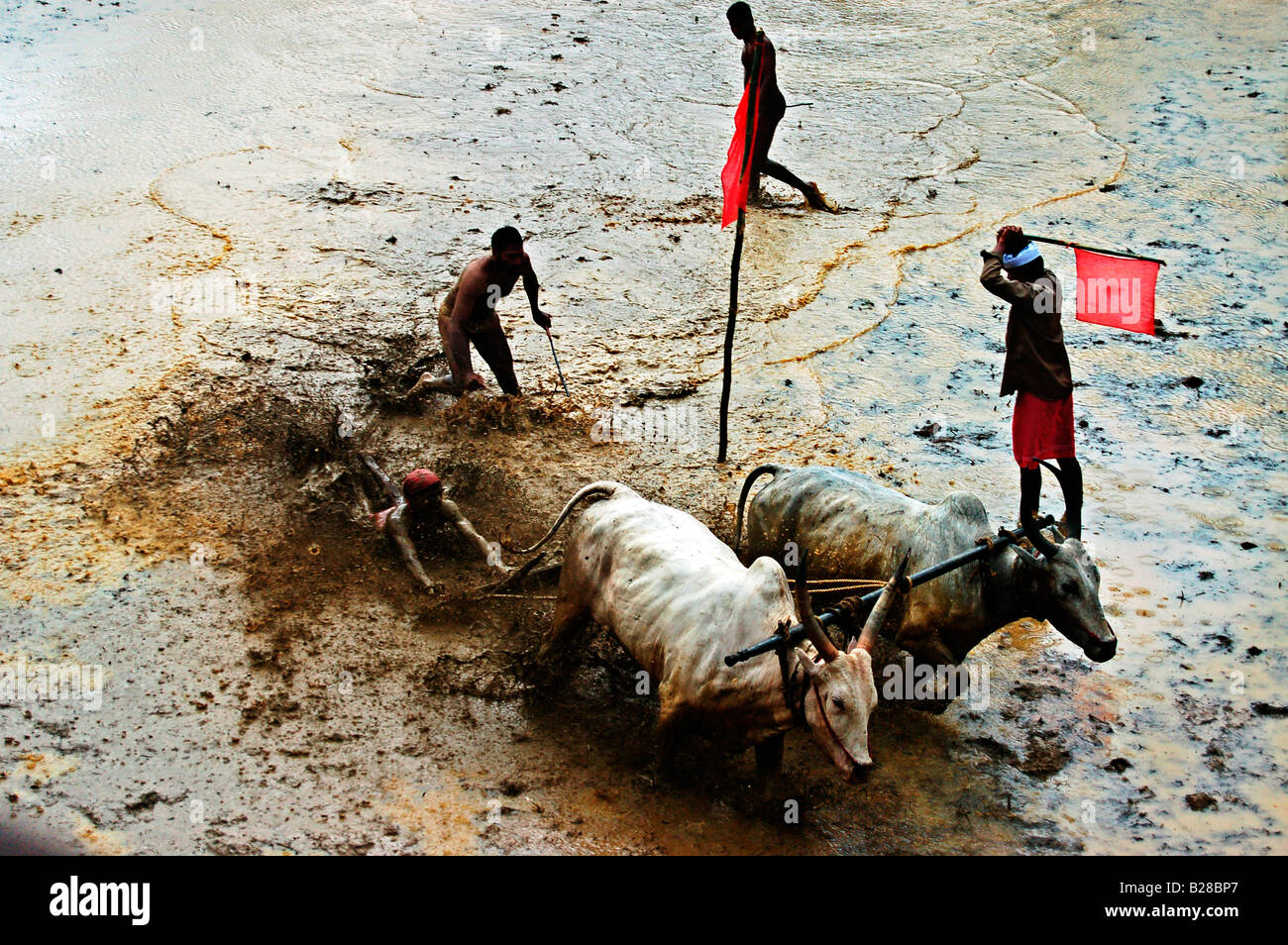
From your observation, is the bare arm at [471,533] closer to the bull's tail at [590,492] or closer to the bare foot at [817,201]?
the bull's tail at [590,492]

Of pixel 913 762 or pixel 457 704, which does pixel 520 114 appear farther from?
pixel 913 762

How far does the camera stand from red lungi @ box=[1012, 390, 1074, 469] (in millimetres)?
5590

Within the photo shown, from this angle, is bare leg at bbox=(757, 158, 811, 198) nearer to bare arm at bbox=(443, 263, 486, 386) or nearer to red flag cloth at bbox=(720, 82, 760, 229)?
red flag cloth at bbox=(720, 82, 760, 229)

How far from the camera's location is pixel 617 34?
12641mm

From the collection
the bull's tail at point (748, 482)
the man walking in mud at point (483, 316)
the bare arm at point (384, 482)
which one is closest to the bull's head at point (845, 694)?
the bull's tail at point (748, 482)

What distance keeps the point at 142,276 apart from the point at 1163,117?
32.7 ft

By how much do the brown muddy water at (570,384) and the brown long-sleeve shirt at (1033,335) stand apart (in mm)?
1141

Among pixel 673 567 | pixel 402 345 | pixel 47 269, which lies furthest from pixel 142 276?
pixel 673 567

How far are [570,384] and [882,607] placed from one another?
3989 millimetres

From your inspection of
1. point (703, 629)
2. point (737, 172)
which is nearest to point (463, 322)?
point (737, 172)

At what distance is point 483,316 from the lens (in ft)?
22.7

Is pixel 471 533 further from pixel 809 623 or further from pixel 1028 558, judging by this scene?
pixel 1028 558

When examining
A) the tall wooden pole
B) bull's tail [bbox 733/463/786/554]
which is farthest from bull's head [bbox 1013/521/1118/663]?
the tall wooden pole

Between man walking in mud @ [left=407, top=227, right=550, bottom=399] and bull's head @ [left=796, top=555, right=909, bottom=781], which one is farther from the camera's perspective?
man walking in mud @ [left=407, top=227, right=550, bottom=399]
